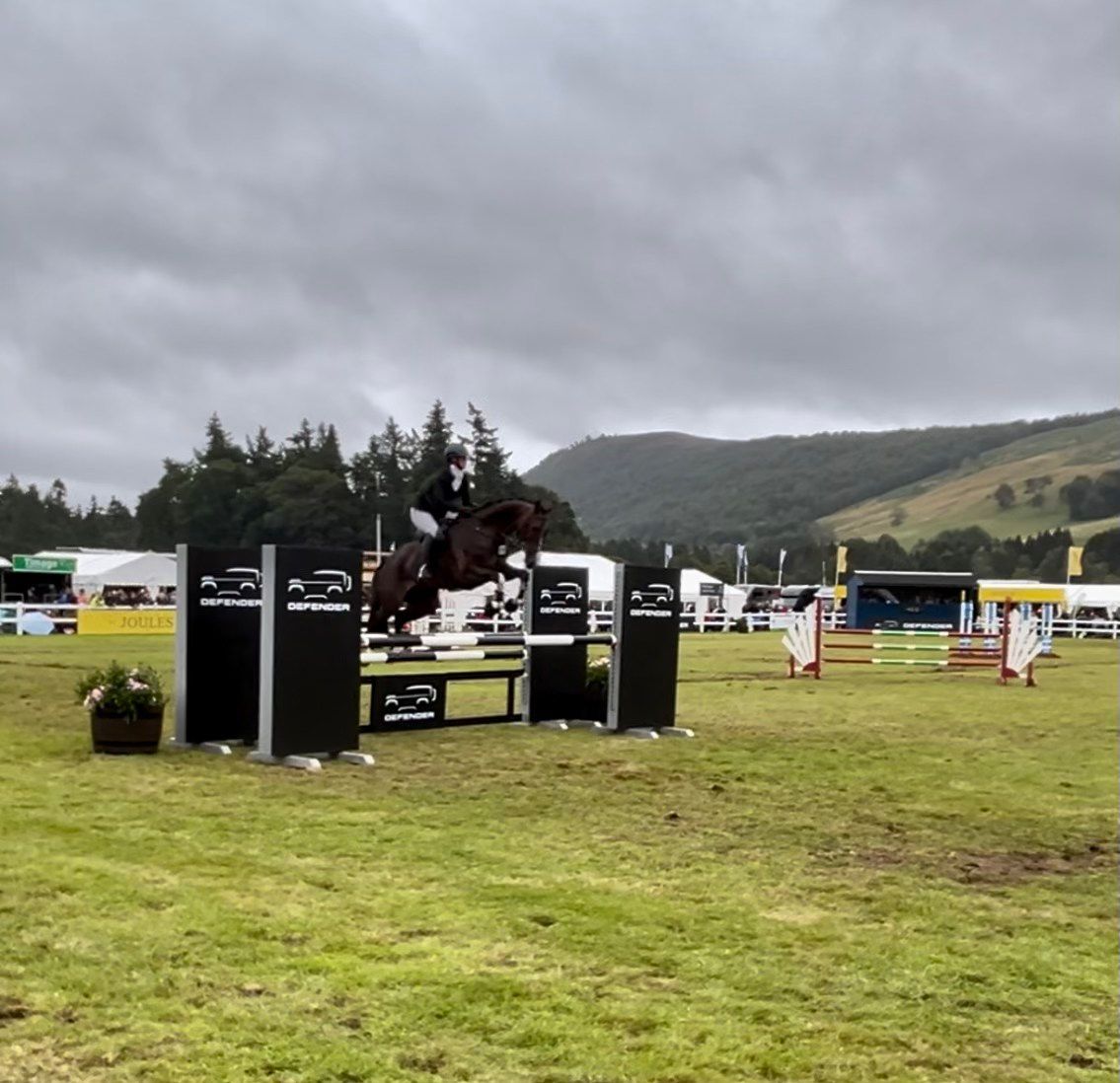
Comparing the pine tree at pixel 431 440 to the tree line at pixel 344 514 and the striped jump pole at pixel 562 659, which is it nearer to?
the tree line at pixel 344 514

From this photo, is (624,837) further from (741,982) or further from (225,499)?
(225,499)

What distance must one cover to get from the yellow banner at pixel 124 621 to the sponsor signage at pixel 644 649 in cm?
2311

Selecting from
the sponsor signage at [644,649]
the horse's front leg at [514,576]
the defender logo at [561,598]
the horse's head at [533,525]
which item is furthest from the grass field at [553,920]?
the horse's head at [533,525]

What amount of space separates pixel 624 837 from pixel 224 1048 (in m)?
3.37

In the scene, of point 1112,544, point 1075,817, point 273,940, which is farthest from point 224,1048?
point 1112,544

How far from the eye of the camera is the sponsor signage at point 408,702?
10508mm

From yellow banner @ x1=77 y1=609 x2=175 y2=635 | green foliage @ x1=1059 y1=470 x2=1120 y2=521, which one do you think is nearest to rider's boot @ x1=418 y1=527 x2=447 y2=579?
yellow banner @ x1=77 y1=609 x2=175 y2=635

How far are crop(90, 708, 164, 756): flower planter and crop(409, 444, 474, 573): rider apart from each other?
17.7 ft

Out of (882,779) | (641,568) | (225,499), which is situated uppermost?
(225,499)

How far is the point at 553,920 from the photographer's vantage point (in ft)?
15.2

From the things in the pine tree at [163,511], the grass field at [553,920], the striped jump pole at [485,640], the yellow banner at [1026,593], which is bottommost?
the grass field at [553,920]

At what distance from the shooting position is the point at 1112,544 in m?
94.2

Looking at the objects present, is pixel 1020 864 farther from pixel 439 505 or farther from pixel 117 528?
pixel 117 528

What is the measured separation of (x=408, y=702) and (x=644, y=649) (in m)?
2.35
